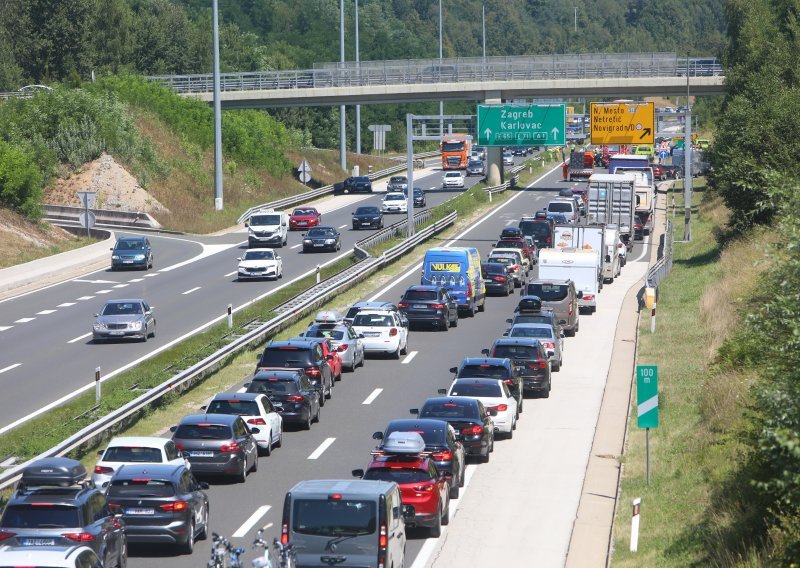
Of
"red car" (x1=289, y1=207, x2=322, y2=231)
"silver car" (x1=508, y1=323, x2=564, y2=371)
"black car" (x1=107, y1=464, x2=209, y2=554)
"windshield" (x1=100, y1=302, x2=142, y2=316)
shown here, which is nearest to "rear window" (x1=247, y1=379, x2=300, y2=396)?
"black car" (x1=107, y1=464, x2=209, y2=554)

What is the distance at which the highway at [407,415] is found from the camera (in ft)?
75.0

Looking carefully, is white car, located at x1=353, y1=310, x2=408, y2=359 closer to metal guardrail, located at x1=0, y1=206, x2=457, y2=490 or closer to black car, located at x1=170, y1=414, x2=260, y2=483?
metal guardrail, located at x1=0, y1=206, x2=457, y2=490

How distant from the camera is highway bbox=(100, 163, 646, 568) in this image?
22859mm

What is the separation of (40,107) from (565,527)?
6859cm

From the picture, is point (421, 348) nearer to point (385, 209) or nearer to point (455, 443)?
point (455, 443)

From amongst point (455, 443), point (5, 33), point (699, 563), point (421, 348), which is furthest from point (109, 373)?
point (5, 33)

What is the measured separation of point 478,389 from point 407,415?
108 inches

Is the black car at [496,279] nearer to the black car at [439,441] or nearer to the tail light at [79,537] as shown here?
the black car at [439,441]

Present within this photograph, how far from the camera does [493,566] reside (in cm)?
2117

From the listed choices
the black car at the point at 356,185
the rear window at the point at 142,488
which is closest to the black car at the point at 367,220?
the black car at the point at 356,185

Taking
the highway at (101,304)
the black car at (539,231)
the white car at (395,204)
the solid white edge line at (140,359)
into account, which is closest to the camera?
the solid white edge line at (140,359)

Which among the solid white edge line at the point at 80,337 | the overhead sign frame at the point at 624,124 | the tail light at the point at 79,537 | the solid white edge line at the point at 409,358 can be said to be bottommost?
the solid white edge line at the point at 409,358

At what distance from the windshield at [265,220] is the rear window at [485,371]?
3663 centimetres

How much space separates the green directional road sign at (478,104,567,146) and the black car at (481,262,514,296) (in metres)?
23.5
